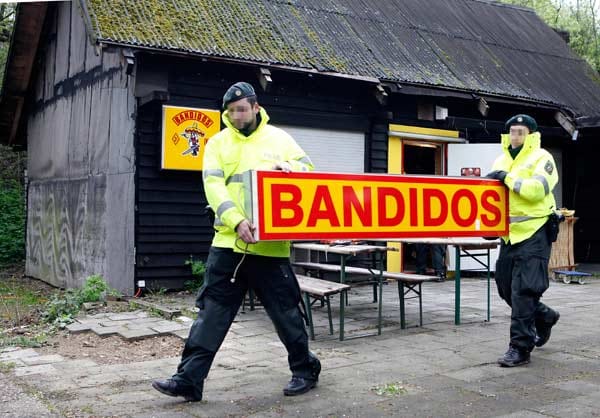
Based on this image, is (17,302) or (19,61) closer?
(17,302)

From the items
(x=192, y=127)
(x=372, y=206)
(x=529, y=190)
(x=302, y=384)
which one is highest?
(x=192, y=127)

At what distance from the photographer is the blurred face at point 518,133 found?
18.5ft

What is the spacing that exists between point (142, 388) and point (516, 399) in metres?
2.54

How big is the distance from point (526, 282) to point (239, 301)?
2.30 metres

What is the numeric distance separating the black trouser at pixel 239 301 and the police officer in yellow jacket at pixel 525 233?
1829mm

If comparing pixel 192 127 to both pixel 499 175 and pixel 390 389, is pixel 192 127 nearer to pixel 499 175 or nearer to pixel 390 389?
pixel 499 175

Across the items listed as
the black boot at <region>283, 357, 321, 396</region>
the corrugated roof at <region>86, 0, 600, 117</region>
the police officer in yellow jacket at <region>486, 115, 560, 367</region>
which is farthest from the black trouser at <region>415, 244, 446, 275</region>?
the black boot at <region>283, 357, 321, 396</region>

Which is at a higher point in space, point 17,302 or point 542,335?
point 542,335

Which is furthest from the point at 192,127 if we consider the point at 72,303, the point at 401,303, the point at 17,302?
the point at 401,303

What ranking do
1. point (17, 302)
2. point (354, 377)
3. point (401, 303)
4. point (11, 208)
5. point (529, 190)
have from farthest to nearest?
point (11, 208)
point (17, 302)
point (401, 303)
point (529, 190)
point (354, 377)

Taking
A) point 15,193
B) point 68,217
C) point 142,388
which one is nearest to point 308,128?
point 68,217

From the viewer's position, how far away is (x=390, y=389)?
481 cm

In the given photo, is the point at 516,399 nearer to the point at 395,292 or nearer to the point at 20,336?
the point at 20,336

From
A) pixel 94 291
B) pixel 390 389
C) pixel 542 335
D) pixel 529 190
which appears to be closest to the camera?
pixel 390 389
